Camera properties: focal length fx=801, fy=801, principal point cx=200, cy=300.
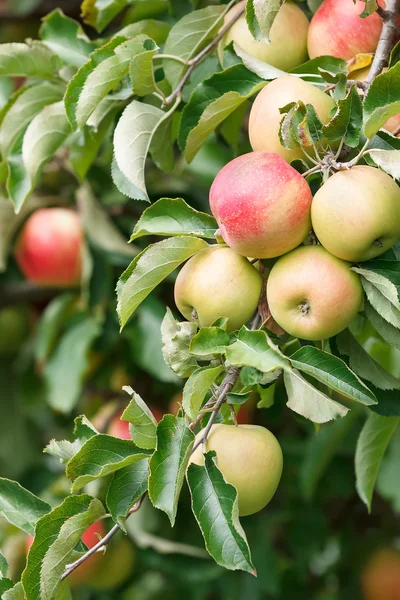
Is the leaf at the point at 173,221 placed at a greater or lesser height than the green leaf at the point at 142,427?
greater

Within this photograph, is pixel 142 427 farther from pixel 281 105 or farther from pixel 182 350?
pixel 281 105

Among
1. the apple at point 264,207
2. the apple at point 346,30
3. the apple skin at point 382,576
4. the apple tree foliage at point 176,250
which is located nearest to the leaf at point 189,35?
the apple tree foliage at point 176,250

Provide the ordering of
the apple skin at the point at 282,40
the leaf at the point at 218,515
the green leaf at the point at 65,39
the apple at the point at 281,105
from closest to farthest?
the leaf at the point at 218,515 < the apple at the point at 281,105 < the apple skin at the point at 282,40 < the green leaf at the point at 65,39

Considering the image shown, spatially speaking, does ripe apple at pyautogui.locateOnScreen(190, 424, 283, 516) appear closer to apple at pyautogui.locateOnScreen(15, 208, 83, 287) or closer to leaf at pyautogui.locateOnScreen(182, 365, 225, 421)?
leaf at pyautogui.locateOnScreen(182, 365, 225, 421)

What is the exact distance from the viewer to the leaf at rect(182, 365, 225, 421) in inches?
25.3

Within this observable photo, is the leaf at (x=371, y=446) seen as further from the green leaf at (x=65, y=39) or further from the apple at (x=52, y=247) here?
the apple at (x=52, y=247)

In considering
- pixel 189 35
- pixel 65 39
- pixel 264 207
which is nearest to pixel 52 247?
pixel 65 39

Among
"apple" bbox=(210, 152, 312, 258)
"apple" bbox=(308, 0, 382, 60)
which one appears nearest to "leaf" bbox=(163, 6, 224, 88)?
"apple" bbox=(308, 0, 382, 60)

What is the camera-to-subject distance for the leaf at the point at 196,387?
0.64 metres

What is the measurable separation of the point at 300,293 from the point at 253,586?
1.16 m

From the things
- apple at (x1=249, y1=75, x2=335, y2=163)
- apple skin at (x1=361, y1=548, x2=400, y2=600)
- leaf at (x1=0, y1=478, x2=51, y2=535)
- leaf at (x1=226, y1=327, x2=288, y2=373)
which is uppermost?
apple at (x1=249, y1=75, x2=335, y2=163)

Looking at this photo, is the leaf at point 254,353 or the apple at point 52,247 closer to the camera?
the leaf at point 254,353

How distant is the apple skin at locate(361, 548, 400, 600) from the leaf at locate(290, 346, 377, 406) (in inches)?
47.4

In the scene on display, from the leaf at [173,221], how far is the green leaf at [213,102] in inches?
4.1
